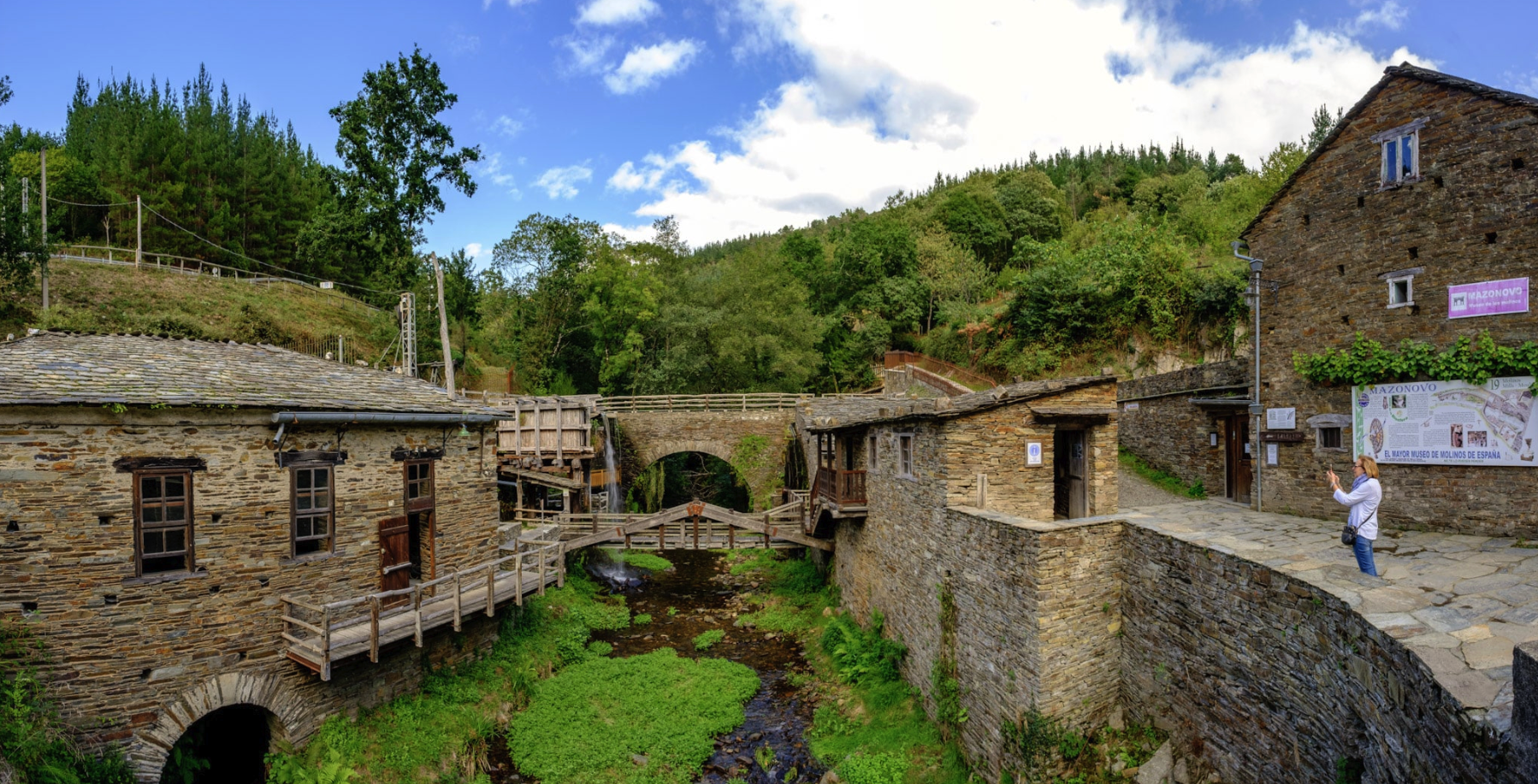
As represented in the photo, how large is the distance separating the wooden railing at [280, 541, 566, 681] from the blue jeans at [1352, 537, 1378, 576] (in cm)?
1216

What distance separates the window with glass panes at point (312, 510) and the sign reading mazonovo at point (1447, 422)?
17026mm

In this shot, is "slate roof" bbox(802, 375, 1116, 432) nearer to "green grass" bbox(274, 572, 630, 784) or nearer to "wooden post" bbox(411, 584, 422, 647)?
"wooden post" bbox(411, 584, 422, 647)

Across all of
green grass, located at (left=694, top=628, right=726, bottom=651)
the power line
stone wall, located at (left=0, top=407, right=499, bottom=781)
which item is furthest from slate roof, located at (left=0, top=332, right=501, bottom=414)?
the power line

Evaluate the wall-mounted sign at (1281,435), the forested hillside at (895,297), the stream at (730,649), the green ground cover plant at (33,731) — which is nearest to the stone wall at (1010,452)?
the wall-mounted sign at (1281,435)

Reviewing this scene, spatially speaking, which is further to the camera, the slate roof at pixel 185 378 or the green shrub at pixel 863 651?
the green shrub at pixel 863 651

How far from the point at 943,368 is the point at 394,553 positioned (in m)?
23.1

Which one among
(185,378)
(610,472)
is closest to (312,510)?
(185,378)

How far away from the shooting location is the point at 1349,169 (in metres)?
11.8

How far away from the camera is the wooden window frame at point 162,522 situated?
356 inches

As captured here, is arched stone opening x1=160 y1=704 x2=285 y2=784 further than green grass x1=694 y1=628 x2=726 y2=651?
No

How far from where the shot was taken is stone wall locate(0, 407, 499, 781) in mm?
8484

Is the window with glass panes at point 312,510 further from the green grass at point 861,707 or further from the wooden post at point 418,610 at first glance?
the green grass at point 861,707

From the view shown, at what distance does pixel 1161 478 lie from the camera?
1834cm

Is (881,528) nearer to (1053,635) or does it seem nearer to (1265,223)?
(1053,635)
